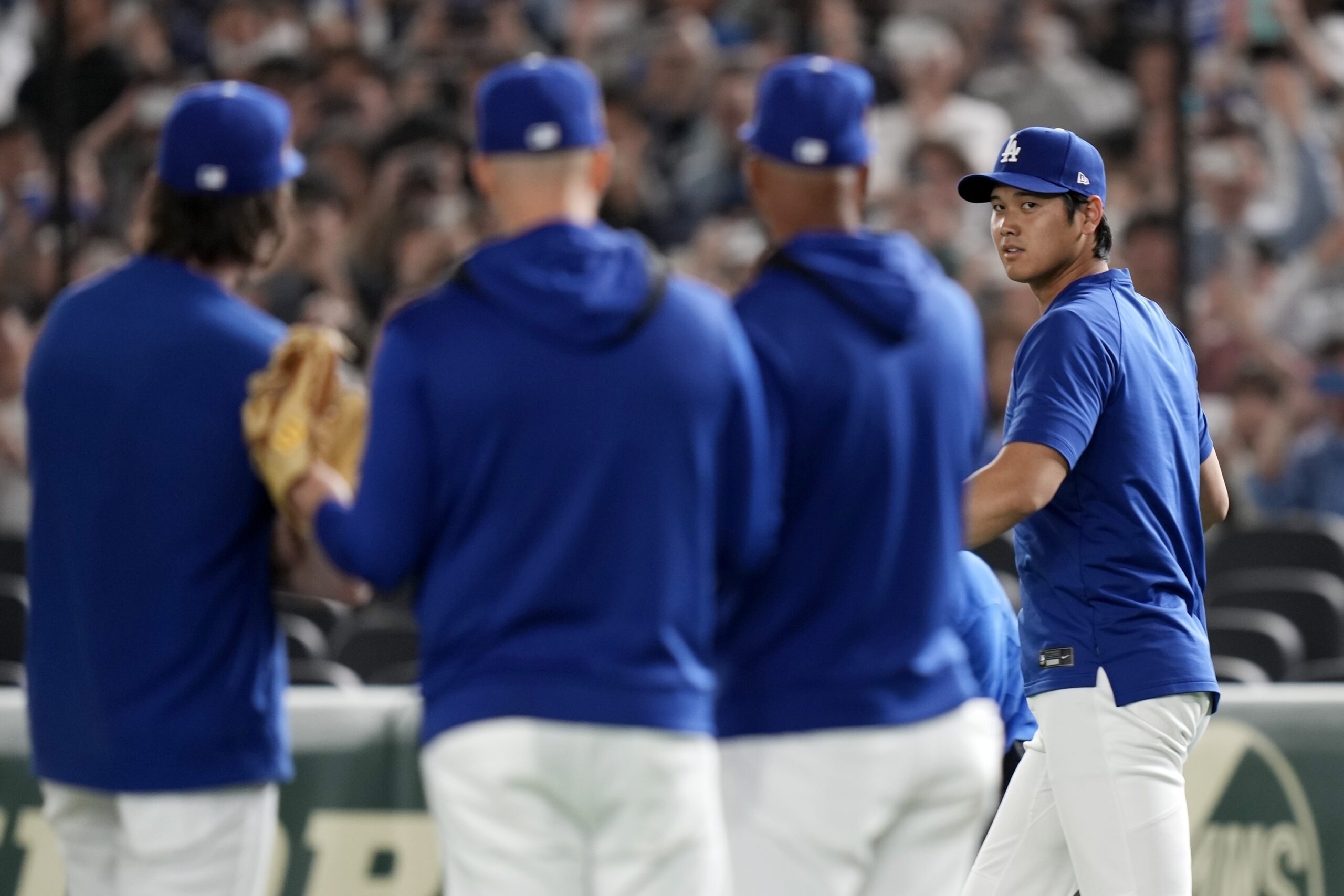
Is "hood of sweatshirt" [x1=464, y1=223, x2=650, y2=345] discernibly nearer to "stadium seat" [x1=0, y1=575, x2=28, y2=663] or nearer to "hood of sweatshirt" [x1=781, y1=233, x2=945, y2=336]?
"hood of sweatshirt" [x1=781, y1=233, x2=945, y2=336]

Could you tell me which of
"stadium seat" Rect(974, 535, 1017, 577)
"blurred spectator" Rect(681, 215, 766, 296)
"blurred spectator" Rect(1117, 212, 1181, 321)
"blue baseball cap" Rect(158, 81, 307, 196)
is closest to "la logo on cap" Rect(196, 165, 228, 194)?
"blue baseball cap" Rect(158, 81, 307, 196)

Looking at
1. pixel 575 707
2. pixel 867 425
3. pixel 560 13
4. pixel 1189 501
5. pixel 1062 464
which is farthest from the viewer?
pixel 560 13

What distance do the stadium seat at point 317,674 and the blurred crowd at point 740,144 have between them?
7.62ft

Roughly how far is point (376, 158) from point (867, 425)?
661 centimetres

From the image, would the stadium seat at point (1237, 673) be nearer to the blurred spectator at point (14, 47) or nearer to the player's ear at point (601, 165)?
the player's ear at point (601, 165)

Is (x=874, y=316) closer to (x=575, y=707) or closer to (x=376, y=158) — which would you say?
(x=575, y=707)

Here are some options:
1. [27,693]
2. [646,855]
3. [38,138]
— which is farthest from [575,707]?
[38,138]

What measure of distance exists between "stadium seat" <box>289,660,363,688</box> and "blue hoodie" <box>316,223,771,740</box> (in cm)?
325

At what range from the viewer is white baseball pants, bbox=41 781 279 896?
9.00 ft

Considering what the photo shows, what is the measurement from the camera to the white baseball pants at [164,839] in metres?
2.74

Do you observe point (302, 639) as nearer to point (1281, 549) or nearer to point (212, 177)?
point (212, 177)

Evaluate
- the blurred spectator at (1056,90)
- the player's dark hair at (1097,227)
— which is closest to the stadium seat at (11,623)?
the player's dark hair at (1097,227)

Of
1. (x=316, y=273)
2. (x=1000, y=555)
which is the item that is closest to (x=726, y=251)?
(x=316, y=273)

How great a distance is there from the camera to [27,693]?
2.87 m
